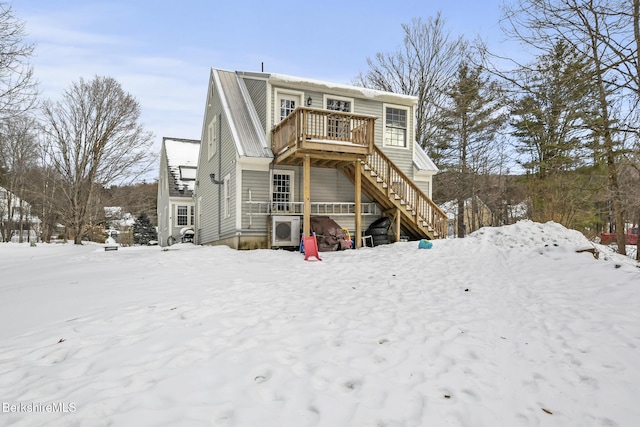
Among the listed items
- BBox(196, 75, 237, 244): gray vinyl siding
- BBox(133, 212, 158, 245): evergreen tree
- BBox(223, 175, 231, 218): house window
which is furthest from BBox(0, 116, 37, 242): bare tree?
BBox(223, 175, 231, 218): house window

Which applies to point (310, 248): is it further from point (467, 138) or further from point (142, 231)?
point (142, 231)

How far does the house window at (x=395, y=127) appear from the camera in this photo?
14.3 metres

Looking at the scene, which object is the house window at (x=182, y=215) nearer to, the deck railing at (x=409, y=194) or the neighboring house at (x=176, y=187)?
the neighboring house at (x=176, y=187)

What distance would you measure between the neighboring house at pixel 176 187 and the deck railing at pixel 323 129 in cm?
1231

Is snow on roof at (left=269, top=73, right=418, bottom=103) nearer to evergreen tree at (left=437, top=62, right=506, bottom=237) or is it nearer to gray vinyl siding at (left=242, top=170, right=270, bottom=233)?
gray vinyl siding at (left=242, top=170, right=270, bottom=233)

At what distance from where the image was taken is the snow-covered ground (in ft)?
8.33

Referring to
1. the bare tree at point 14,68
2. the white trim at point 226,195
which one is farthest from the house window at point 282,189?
the bare tree at point 14,68

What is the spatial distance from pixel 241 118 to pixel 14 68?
608 centimetres

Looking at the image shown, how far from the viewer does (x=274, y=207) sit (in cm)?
1215

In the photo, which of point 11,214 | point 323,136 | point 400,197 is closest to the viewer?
point 323,136

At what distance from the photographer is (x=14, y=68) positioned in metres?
9.59

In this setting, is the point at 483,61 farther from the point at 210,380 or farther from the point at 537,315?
the point at 210,380

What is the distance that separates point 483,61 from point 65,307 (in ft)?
30.5

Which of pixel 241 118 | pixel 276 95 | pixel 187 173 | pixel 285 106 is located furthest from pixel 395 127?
pixel 187 173
